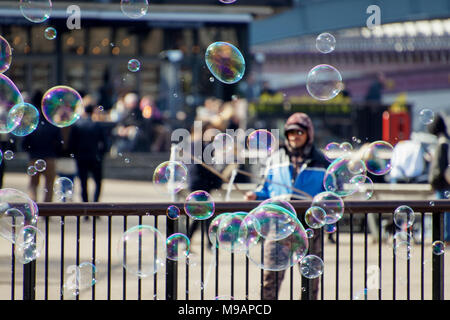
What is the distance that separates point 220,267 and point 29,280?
3.26 m

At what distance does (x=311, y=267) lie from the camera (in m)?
5.48

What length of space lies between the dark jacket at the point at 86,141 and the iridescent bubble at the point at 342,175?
18.4 ft

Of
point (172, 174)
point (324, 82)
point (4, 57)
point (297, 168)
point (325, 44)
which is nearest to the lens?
point (297, 168)

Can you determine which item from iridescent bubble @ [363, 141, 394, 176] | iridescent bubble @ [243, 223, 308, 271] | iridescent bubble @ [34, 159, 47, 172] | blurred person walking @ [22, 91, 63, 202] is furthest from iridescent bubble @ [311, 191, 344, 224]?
blurred person walking @ [22, 91, 63, 202]

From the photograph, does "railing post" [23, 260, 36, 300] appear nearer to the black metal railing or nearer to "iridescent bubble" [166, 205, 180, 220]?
the black metal railing

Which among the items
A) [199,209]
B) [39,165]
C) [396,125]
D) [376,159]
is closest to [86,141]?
[39,165]

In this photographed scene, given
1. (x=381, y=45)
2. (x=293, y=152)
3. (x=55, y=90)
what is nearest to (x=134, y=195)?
(x=55, y=90)

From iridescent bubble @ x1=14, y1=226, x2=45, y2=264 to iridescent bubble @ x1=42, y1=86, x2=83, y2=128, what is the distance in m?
1.92

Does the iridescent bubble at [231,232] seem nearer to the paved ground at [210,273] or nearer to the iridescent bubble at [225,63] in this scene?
the paved ground at [210,273]

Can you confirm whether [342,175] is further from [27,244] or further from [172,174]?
[27,244]

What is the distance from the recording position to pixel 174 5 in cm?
1911

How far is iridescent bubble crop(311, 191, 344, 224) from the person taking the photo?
17.8 feet

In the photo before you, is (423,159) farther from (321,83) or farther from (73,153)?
(73,153)

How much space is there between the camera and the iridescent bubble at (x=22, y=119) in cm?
683
